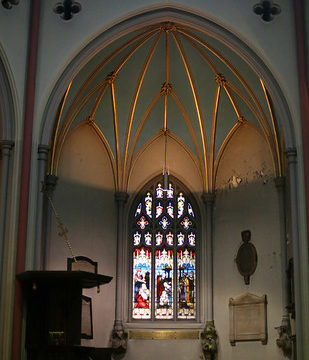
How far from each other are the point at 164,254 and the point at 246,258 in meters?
2.57

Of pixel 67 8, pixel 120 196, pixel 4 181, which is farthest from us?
pixel 120 196

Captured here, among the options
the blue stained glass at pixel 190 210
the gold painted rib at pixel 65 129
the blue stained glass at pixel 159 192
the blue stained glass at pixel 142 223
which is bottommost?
the blue stained glass at pixel 142 223

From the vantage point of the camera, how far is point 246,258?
772 inches

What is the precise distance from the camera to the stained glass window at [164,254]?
2050cm

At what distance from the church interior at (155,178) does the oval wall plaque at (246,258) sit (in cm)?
3

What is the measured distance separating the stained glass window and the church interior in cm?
4

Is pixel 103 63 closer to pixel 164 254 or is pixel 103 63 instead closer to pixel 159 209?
pixel 159 209

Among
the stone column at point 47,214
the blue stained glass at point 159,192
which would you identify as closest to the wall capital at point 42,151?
the stone column at point 47,214

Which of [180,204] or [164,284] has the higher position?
[180,204]

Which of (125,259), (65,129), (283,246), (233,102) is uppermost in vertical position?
(233,102)

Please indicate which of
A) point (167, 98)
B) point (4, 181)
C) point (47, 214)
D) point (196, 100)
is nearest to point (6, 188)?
point (4, 181)

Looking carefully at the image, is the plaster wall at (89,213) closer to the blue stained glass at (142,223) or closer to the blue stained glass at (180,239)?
the blue stained glass at (142,223)

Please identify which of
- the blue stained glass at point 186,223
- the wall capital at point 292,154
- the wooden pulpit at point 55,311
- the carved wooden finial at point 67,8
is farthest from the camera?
the blue stained glass at point 186,223

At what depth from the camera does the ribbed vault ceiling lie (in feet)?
62.1
